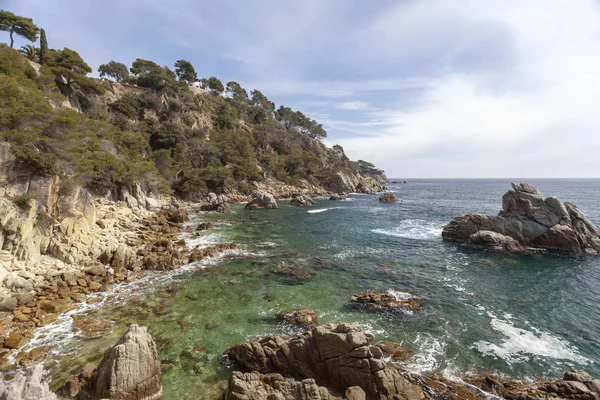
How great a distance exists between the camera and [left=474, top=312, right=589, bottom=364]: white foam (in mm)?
12648

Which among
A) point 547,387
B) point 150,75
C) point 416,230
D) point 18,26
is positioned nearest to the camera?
point 547,387

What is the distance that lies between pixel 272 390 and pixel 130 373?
484 centimetres

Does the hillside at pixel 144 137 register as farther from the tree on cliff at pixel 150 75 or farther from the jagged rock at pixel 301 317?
the jagged rock at pixel 301 317

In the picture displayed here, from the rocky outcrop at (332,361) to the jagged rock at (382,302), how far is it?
606 centimetres

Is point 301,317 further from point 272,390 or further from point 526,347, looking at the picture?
point 526,347

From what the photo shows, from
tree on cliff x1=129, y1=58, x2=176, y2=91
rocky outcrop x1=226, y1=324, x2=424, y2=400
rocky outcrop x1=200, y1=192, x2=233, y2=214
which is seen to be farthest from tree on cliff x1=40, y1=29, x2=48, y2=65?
rocky outcrop x1=226, y1=324, x2=424, y2=400

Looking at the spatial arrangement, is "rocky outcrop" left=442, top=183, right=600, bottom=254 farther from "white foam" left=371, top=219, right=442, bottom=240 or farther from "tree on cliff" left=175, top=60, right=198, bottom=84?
"tree on cliff" left=175, top=60, right=198, bottom=84

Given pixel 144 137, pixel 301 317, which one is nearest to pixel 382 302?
pixel 301 317

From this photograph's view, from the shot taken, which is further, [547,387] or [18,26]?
[18,26]

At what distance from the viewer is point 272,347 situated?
442 inches

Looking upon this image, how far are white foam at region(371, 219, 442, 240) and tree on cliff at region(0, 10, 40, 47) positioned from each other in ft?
212

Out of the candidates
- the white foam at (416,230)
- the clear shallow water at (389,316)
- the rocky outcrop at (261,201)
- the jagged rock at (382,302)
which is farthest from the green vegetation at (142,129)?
the white foam at (416,230)

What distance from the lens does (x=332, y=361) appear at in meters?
10.2

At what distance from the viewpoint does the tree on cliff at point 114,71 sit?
251 feet
